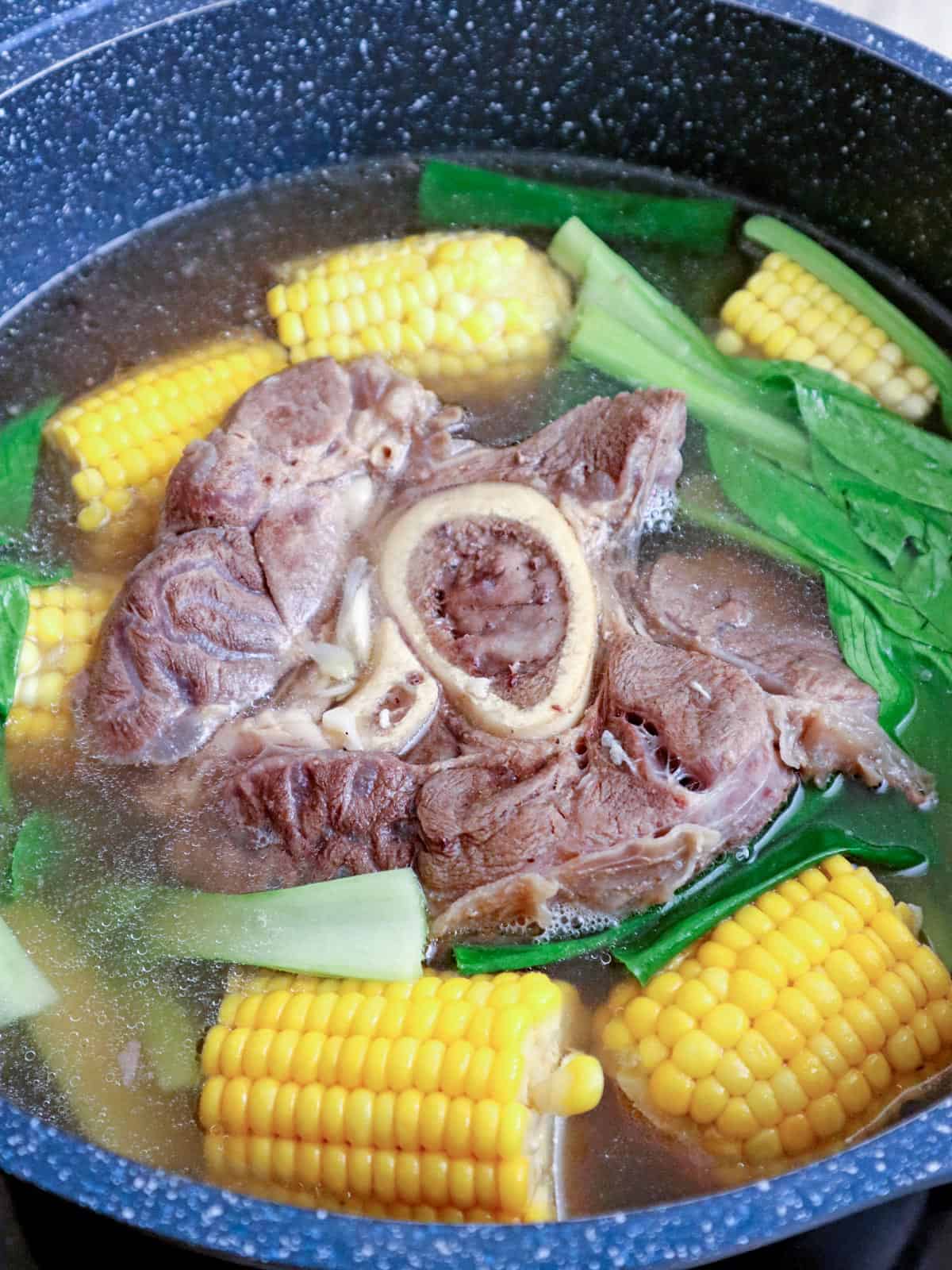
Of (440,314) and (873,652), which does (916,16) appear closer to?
(440,314)

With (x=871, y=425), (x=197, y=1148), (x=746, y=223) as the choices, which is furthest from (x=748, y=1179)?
(x=746, y=223)

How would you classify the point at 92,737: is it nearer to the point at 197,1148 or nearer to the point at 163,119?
the point at 197,1148

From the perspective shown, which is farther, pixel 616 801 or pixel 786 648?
pixel 786 648

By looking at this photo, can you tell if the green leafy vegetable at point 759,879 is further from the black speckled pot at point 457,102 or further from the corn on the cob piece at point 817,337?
the black speckled pot at point 457,102

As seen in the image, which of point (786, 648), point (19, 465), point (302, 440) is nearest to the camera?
point (786, 648)

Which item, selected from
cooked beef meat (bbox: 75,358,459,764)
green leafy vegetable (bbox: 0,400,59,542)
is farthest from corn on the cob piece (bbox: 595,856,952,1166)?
green leafy vegetable (bbox: 0,400,59,542)

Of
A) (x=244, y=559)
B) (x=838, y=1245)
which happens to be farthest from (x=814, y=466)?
(x=838, y=1245)

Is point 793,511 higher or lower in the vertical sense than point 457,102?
lower
